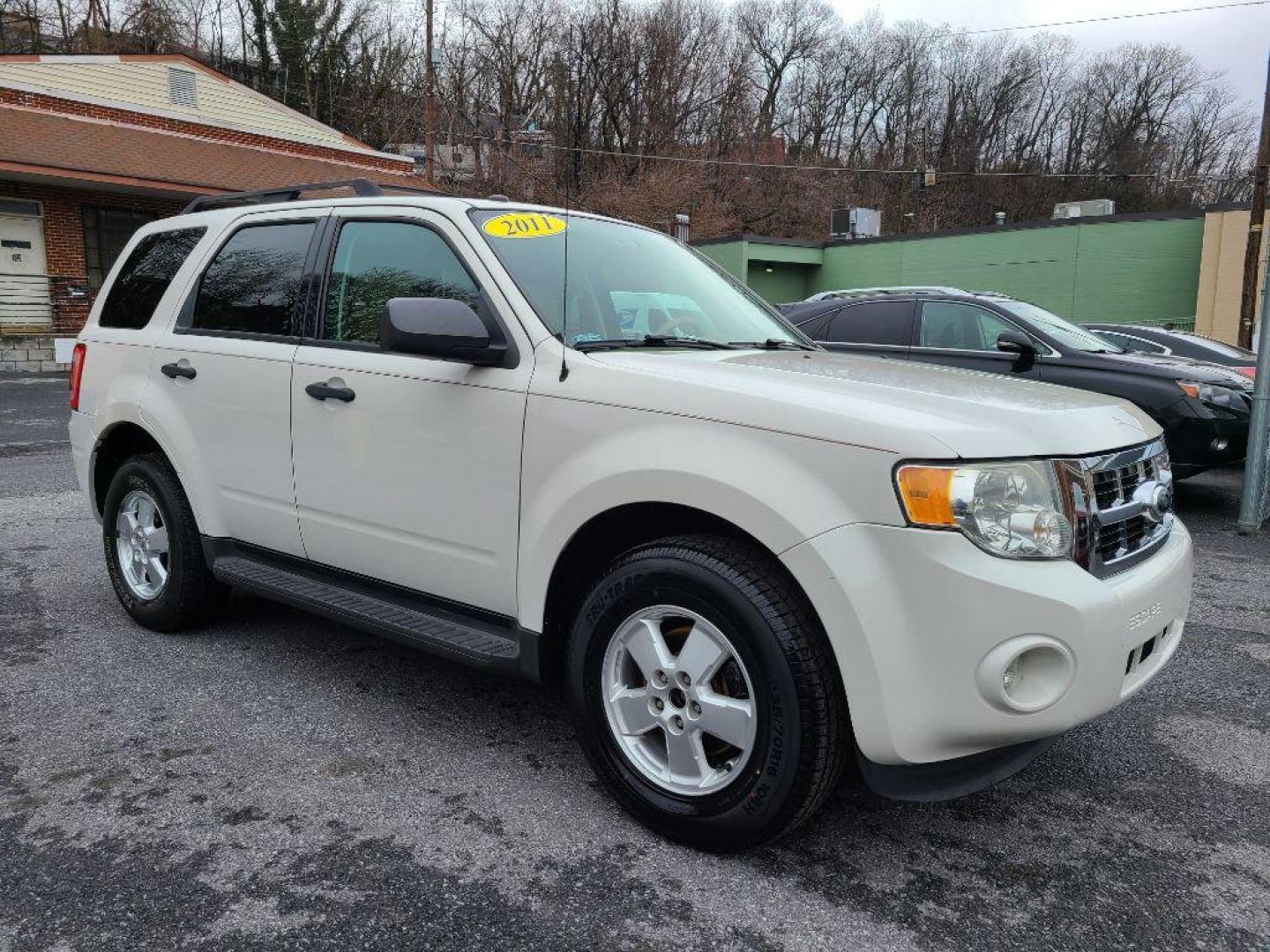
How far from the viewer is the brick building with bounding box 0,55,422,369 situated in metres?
19.2

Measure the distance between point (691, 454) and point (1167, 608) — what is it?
1329 mm

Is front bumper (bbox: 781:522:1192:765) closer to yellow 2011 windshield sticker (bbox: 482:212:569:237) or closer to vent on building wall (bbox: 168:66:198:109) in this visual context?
yellow 2011 windshield sticker (bbox: 482:212:569:237)

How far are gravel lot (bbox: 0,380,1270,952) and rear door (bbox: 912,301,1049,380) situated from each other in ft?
13.6

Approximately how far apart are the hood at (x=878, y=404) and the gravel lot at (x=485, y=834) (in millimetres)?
1134

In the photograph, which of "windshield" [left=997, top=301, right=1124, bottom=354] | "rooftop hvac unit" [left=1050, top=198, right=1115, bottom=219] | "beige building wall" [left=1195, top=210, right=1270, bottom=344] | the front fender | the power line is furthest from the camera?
the power line

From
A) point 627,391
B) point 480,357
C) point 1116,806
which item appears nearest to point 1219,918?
point 1116,806

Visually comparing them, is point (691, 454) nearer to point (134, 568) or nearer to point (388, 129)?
point (134, 568)

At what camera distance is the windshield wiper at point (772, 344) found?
338 cm

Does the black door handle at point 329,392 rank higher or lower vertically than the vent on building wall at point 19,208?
lower

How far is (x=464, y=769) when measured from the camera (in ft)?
9.82

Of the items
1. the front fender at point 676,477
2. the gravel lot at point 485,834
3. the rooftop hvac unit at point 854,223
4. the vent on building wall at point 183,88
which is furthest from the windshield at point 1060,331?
the rooftop hvac unit at point 854,223

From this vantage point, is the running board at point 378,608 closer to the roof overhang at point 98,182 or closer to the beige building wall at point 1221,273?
the roof overhang at point 98,182

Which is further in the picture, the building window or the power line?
the power line

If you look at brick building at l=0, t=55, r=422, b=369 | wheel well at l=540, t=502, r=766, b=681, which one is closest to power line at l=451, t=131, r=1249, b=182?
brick building at l=0, t=55, r=422, b=369
